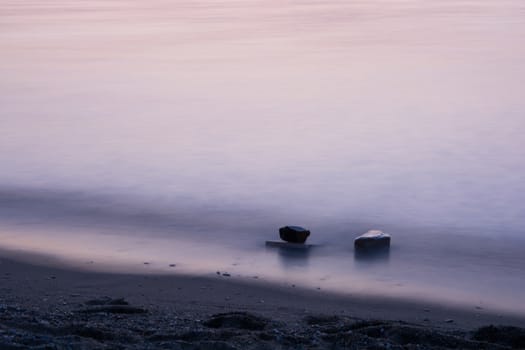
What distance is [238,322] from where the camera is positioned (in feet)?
12.6

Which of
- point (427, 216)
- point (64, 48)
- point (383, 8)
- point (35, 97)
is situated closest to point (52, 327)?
point (427, 216)

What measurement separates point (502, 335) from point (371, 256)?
5.56 ft

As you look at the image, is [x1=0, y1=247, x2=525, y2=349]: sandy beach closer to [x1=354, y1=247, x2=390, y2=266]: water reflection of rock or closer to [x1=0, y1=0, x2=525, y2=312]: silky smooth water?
[x1=0, y1=0, x2=525, y2=312]: silky smooth water

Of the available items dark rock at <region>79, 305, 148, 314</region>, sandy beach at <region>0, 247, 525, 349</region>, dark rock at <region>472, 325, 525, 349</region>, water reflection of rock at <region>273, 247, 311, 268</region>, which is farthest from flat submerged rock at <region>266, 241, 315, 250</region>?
dark rock at <region>472, 325, 525, 349</region>

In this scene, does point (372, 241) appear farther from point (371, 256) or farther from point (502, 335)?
point (502, 335)

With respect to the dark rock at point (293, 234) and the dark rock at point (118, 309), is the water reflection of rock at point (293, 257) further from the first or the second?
the dark rock at point (118, 309)

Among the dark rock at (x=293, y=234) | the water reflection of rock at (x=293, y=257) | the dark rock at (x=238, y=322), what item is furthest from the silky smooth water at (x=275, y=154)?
the dark rock at (x=238, y=322)

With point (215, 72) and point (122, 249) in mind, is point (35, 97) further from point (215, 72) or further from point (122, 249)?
point (122, 249)

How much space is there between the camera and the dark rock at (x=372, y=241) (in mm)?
5488

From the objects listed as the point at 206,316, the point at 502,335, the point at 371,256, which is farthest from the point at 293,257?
the point at 502,335

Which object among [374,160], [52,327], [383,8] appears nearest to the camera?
[52,327]

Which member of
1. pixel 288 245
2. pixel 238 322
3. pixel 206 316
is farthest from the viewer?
pixel 288 245

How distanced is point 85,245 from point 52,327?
196 centimetres

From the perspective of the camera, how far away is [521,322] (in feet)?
14.1
